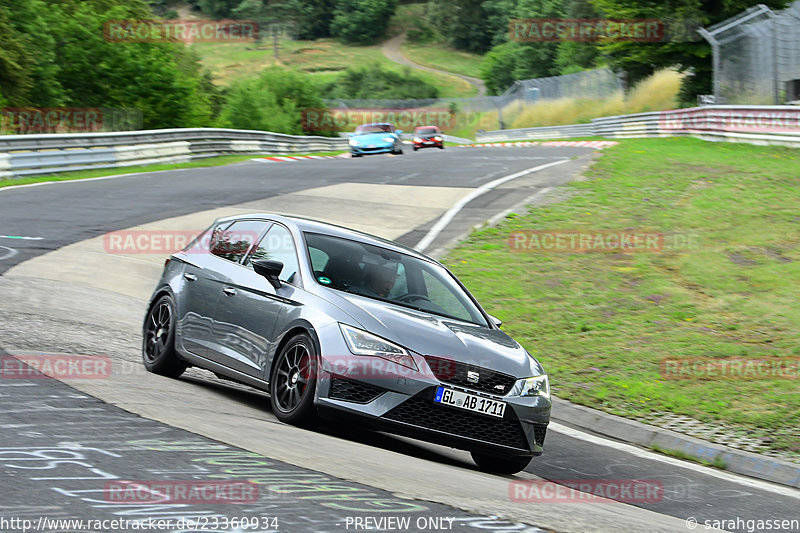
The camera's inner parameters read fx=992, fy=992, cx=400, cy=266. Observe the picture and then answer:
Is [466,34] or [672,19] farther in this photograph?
[466,34]

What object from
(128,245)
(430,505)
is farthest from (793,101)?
(430,505)

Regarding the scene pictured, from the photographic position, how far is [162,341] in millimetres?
8711

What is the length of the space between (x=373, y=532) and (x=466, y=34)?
153 m

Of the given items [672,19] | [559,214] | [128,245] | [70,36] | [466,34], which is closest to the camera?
[128,245]

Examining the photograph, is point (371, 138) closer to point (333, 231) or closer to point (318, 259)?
point (333, 231)

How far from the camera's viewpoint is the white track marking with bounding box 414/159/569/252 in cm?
1628

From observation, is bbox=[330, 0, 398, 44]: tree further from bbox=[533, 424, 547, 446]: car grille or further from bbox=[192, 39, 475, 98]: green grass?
bbox=[533, 424, 547, 446]: car grille

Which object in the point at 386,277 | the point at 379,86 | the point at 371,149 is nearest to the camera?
the point at 386,277

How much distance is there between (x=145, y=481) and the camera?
14.7 ft

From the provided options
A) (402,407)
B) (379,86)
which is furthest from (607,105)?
(379,86)

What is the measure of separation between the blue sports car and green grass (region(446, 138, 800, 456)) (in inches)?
772

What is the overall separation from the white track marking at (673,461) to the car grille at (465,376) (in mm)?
1793

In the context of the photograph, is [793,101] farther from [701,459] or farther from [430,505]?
[430,505]

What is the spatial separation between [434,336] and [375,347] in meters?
0.47
